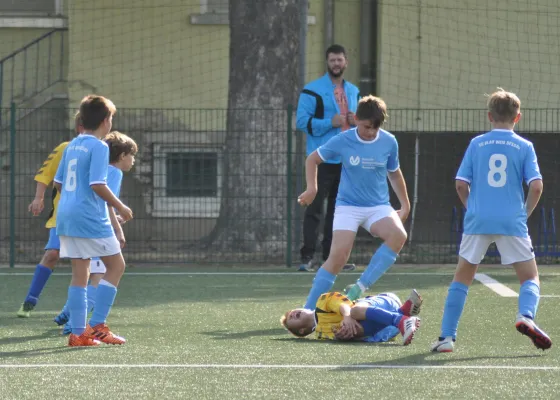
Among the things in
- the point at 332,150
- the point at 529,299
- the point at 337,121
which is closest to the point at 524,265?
the point at 529,299

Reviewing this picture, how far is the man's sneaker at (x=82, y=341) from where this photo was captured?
8.05m

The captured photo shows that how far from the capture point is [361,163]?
9.10 metres

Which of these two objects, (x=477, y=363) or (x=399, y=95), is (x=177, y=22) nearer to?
(x=399, y=95)

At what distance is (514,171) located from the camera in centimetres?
777

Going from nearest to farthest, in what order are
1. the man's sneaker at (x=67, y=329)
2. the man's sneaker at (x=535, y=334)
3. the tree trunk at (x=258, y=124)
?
the man's sneaker at (x=535, y=334) → the man's sneaker at (x=67, y=329) → the tree trunk at (x=258, y=124)

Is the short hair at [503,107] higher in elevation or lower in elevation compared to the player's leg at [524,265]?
higher

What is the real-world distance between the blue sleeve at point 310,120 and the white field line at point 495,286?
81.5 inches

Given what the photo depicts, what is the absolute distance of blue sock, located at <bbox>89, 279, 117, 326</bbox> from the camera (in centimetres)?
831

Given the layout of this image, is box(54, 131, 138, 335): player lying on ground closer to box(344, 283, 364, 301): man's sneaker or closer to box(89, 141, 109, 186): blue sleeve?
box(89, 141, 109, 186): blue sleeve

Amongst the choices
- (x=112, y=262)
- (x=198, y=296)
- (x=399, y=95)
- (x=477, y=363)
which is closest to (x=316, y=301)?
(x=112, y=262)

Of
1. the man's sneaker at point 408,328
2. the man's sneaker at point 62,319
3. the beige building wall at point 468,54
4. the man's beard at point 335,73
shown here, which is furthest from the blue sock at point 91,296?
the beige building wall at point 468,54

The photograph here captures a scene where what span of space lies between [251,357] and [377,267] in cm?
205

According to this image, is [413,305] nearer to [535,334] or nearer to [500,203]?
[500,203]

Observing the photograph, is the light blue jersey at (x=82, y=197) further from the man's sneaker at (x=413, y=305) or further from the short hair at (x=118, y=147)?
the man's sneaker at (x=413, y=305)
